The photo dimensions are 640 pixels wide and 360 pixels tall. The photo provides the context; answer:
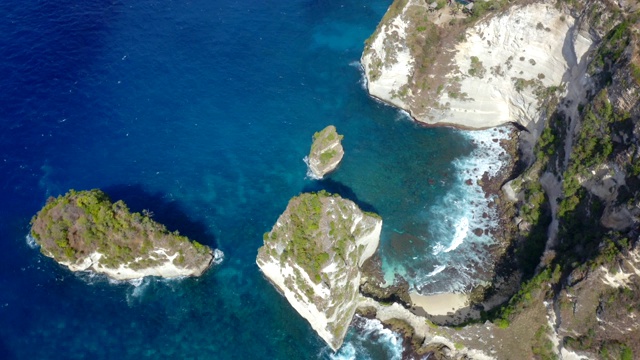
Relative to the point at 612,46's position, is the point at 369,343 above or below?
below

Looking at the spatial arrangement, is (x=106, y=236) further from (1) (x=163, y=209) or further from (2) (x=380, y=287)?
(2) (x=380, y=287)

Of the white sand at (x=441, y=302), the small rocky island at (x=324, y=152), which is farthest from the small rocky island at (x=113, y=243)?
the white sand at (x=441, y=302)

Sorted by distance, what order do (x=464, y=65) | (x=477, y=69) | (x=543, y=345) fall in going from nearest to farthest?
(x=543, y=345)
(x=477, y=69)
(x=464, y=65)

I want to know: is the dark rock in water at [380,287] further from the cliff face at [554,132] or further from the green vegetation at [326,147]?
the green vegetation at [326,147]

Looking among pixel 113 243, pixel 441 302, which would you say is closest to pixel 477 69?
pixel 441 302

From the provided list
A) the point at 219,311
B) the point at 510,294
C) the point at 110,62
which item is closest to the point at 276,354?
the point at 219,311

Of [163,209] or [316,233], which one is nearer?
[316,233]
